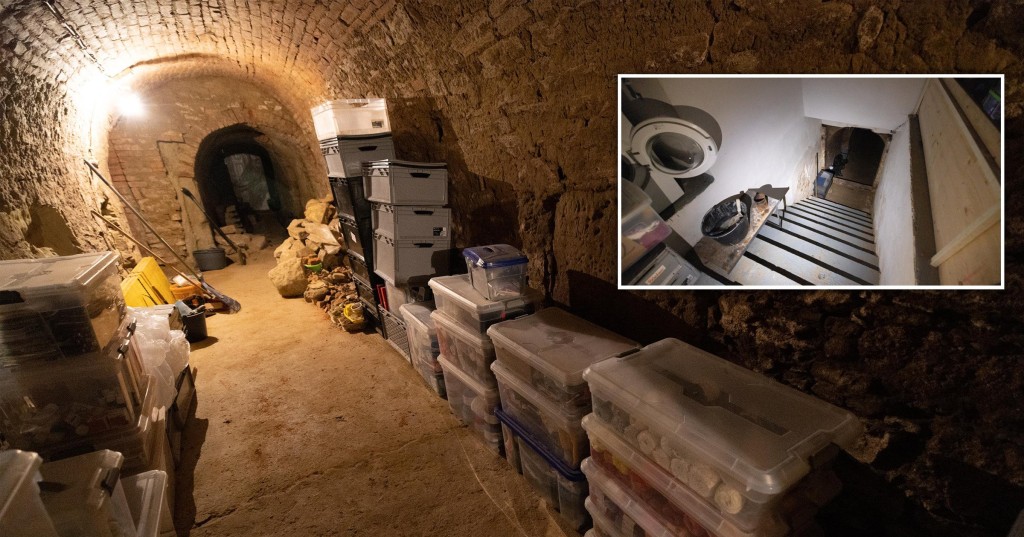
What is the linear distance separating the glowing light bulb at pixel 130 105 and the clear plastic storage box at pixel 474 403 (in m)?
6.32

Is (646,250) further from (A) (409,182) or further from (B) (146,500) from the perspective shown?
(B) (146,500)

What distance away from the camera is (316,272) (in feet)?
16.3

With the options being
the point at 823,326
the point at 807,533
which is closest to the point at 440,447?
the point at 807,533

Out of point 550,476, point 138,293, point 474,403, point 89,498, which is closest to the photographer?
point 89,498

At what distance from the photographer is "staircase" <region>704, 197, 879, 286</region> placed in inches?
49.6

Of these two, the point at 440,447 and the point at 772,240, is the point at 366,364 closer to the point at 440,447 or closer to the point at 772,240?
the point at 440,447

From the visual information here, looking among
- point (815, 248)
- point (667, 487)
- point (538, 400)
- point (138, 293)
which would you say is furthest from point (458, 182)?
point (138, 293)

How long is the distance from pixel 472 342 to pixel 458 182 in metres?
1.51

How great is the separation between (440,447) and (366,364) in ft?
4.21

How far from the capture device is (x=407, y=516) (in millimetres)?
1931

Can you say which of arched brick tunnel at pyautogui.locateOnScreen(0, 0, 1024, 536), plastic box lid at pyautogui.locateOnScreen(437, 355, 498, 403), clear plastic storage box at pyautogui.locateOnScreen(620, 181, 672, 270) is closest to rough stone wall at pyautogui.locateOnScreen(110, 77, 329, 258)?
arched brick tunnel at pyautogui.locateOnScreen(0, 0, 1024, 536)

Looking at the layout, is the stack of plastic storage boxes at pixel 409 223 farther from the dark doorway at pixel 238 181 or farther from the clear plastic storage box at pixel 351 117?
the dark doorway at pixel 238 181

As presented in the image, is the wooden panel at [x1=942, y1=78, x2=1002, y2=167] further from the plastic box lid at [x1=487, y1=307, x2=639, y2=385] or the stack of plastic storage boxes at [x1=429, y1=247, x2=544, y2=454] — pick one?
the stack of plastic storage boxes at [x1=429, y1=247, x2=544, y2=454]

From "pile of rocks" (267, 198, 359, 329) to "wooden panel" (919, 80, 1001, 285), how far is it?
435cm
